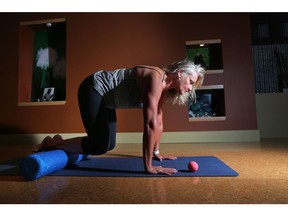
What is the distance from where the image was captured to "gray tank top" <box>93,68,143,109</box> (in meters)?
1.45

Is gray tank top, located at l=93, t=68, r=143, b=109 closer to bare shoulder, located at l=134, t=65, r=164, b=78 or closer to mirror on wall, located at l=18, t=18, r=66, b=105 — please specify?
bare shoulder, located at l=134, t=65, r=164, b=78

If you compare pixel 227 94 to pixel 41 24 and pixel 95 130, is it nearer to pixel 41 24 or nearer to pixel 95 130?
pixel 95 130

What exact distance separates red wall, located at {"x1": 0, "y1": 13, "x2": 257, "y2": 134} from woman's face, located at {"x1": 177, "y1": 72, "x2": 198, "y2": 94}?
1572 mm

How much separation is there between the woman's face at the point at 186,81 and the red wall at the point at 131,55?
157cm

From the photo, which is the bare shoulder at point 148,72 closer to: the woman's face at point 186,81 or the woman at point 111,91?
the woman at point 111,91

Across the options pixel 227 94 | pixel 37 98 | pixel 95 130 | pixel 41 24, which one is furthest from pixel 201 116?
pixel 41 24

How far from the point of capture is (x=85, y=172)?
1384mm

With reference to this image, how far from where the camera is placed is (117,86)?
4.78 feet

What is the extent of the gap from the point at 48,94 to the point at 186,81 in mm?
2435

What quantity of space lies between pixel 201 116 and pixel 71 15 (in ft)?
7.02

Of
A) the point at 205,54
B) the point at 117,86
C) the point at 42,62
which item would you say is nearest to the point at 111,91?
the point at 117,86

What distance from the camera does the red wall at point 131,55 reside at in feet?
9.87

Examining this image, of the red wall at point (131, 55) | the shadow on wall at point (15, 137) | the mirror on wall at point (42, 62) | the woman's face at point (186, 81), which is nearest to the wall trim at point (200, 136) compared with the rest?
the red wall at point (131, 55)
